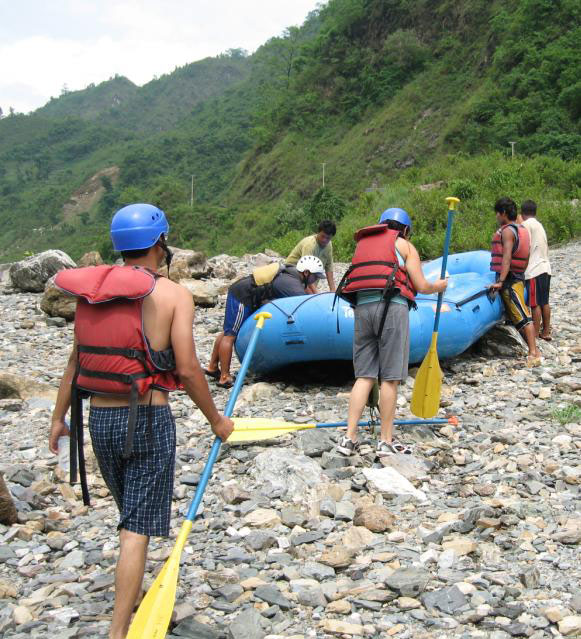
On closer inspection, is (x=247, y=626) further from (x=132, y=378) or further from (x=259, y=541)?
(x=132, y=378)

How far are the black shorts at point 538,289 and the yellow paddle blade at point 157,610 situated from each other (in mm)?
5266

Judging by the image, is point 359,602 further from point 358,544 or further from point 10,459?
point 10,459

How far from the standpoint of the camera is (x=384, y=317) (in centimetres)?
434

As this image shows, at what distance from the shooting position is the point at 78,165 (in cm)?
10212

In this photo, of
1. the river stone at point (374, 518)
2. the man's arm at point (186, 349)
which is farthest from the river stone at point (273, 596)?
the man's arm at point (186, 349)

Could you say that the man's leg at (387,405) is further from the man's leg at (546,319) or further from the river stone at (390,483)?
the man's leg at (546,319)

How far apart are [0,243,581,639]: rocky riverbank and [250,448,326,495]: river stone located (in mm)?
12

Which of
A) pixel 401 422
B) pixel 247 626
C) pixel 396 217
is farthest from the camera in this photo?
pixel 401 422

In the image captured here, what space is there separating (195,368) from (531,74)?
29.0 metres

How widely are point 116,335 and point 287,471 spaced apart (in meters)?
1.94

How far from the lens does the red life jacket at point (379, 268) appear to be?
4.34 metres

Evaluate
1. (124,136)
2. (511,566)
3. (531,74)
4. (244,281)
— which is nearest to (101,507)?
(511,566)

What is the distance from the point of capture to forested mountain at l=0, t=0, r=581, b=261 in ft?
72.1

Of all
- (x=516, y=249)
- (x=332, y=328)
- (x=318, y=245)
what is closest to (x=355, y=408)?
(x=332, y=328)
